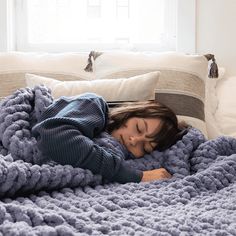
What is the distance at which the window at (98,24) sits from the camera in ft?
7.88

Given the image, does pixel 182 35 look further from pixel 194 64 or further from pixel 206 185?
pixel 206 185

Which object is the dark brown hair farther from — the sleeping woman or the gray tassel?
the gray tassel

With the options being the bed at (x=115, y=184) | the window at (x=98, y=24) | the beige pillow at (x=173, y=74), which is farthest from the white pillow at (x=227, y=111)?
the window at (x=98, y=24)

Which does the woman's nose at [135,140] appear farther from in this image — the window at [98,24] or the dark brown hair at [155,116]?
the window at [98,24]

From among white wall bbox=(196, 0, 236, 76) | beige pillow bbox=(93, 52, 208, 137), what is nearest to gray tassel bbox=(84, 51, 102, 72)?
beige pillow bbox=(93, 52, 208, 137)

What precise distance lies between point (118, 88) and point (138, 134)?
23 cm

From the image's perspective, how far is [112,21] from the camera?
240cm

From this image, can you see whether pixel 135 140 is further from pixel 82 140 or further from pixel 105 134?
pixel 82 140

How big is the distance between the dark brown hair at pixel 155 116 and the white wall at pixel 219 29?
0.82m

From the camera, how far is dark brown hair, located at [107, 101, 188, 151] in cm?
148

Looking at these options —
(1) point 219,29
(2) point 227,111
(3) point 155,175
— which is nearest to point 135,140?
(3) point 155,175

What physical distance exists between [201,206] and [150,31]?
1.47 meters

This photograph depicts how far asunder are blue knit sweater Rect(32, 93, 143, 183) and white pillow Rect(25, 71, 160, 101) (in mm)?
195

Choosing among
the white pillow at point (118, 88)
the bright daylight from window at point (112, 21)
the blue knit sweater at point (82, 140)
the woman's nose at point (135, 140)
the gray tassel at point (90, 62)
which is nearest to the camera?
the blue knit sweater at point (82, 140)
